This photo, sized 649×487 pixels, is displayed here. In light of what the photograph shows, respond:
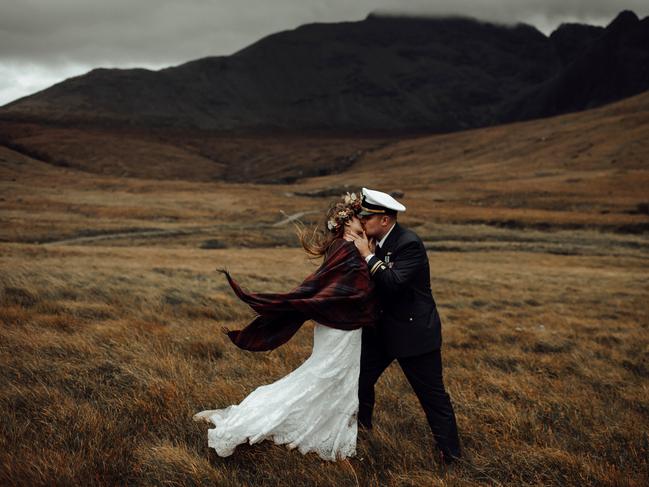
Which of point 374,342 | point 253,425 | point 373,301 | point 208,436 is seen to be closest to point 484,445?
point 374,342

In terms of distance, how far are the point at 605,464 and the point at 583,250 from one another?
39.5 meters

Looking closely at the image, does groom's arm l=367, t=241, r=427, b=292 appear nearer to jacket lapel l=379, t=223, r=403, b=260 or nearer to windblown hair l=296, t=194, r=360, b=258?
jacket lapel l=379, t=223, r=403, b=260

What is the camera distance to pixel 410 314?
14.7 ft

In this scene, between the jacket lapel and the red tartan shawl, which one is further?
the jacket lapel

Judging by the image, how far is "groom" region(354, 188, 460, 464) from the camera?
438 centimetres

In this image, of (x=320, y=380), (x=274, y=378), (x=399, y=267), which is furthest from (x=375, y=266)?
(x=274, y=378)

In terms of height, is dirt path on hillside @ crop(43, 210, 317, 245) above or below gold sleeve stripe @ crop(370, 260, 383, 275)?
below

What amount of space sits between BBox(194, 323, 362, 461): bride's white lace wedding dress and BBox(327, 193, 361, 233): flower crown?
0.93 meters

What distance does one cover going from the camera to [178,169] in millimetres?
148500

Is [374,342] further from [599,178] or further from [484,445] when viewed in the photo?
[599,178]

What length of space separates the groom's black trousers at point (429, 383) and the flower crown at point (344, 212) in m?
1.20

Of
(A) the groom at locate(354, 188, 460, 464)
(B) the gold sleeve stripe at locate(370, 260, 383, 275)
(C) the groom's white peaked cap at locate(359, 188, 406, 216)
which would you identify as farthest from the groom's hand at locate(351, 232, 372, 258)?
(C) the groom's white peaked cap at locate(359, 188, 406, 216)

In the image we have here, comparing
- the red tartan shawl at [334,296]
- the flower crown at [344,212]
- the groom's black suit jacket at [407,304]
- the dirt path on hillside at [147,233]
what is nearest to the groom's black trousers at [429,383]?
the groom's black suit jacket at [407,304]

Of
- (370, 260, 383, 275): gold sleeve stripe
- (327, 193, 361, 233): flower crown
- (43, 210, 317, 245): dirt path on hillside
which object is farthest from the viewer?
(43, 210, 317, 245): dirt path on hillside
